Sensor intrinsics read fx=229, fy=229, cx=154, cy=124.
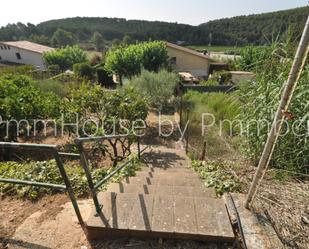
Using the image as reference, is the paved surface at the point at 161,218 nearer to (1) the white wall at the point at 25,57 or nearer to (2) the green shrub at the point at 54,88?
(2) the green shrub at the point at 54,88

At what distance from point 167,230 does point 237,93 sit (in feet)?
10.9

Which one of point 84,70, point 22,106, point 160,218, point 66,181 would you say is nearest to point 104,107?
point 22,106

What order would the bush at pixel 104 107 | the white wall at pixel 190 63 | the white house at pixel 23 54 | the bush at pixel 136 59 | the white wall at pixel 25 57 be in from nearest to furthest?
the bush at pixel 104 107 → the bush at pixel 136 59 → the white wall at pixel 190 63 → the white house at pixel 23 54 → the white wall at pixel 25 57

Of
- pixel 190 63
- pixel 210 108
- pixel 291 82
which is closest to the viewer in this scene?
pixel 291 82

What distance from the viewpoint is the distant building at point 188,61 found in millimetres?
23434

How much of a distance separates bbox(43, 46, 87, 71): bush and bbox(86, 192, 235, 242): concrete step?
29676 millimetres

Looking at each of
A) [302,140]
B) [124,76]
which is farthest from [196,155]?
[124,76]

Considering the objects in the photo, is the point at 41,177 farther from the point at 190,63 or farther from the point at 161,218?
the point at 190,63

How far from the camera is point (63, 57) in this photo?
29094 millimetres

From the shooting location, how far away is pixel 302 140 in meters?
3.07

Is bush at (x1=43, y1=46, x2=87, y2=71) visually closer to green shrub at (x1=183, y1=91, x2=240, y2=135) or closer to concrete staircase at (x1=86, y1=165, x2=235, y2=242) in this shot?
green shrub at (x1=183, y1=91, x2=240, y2=135)

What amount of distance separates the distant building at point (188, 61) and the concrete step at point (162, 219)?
22.1 m

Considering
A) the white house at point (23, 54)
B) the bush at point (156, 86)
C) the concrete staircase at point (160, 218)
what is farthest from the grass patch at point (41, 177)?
the white house at point (23, 54)

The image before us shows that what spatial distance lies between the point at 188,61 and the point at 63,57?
52.6 ft
